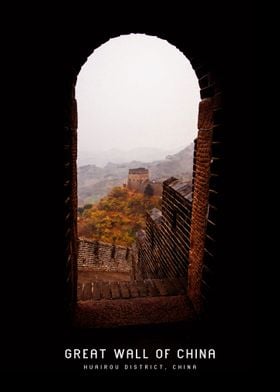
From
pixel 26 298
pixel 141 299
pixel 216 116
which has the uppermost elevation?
pixel 216 116

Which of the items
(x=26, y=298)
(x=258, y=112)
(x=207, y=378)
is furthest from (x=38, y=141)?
(x=207, y=378)

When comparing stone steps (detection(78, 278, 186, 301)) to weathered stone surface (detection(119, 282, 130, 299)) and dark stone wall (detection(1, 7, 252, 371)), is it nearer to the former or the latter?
weathered stone surface (detection(119, 282, 130, 299))

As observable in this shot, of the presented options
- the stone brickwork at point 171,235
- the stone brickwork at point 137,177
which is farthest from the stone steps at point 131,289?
the stone brickwork at point 137,177

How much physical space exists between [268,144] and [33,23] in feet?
6.28

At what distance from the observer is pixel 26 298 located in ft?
7.22

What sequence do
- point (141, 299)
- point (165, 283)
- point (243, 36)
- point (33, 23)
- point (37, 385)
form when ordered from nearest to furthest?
point (33, 23), point (243, 36), point (37, 385), point (141, 299), point (165, 283)

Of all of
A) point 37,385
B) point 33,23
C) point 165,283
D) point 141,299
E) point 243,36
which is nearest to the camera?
point 33,23

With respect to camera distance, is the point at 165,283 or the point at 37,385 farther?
the point at 165,283

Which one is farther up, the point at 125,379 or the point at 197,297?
the point at 197,297

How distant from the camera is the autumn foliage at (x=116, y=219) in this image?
28234 millimetres

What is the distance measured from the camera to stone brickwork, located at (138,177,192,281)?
392cm

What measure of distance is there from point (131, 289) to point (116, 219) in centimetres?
2818

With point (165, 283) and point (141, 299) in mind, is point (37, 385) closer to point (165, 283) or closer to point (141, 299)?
point (141, 299)

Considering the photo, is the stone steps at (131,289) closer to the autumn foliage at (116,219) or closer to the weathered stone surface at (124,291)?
the weathered stone surface at (124,291)
